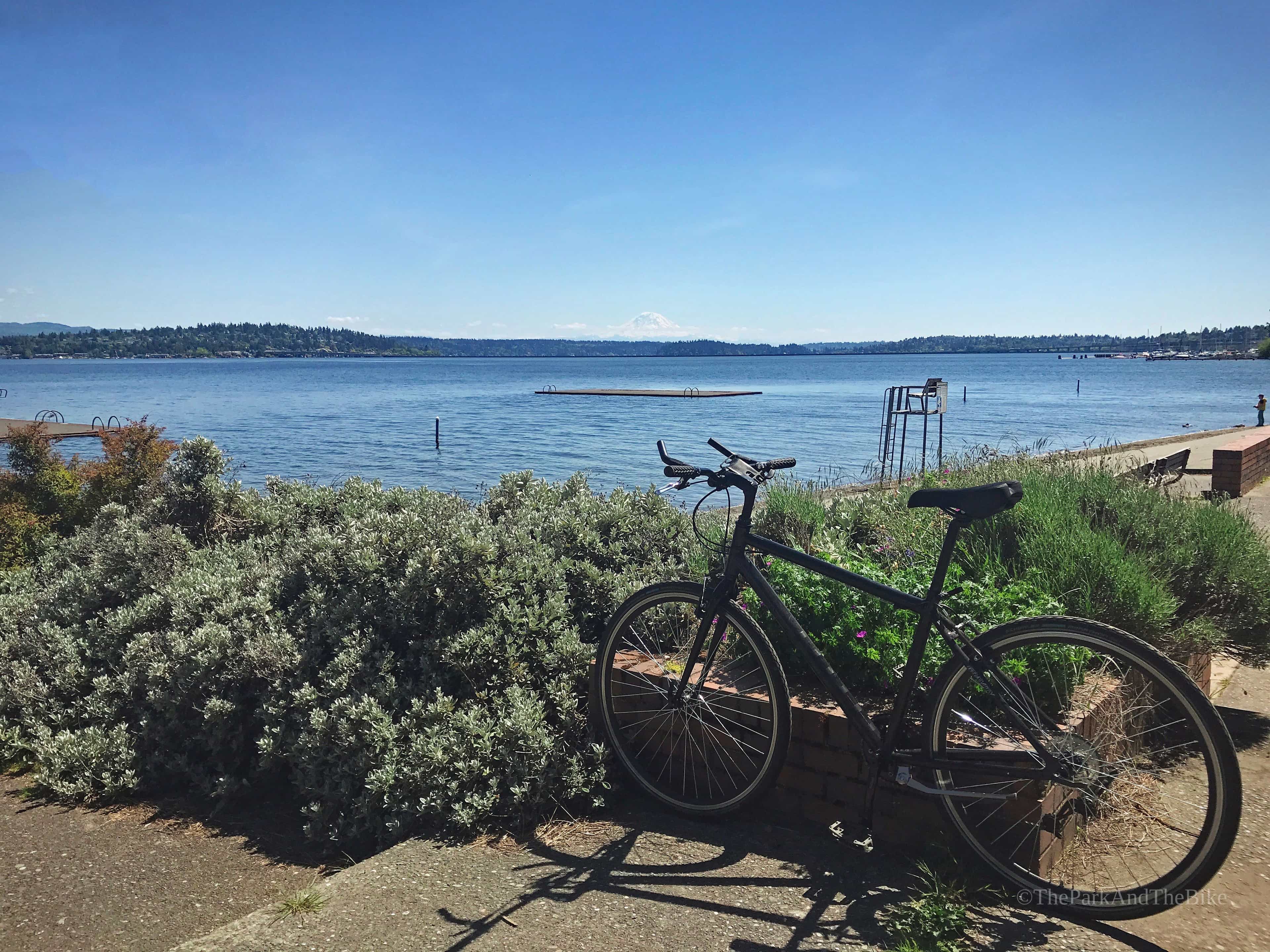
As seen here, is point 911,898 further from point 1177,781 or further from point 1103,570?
point 1103,570

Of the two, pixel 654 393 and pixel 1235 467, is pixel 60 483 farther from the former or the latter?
pixel 654 393

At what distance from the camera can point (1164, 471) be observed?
8.70 meters

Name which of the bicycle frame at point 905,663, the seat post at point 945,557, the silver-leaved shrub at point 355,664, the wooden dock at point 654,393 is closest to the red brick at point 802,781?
the bicycle frame at point 905,663

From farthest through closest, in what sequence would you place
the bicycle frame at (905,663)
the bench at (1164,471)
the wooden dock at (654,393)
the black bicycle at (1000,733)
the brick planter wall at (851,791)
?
the wooden dock at (654,393) → the bench at (1164,471) → the brick planter wall at (851,791) → the bicycle frame at (905,663) → the black bicycle at (1000,733)

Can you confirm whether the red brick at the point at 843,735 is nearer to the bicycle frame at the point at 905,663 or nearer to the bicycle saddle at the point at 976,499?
the bicycle frame at the point at 905,663

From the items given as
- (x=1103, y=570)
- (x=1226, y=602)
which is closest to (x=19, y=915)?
(x=1103, y=570)

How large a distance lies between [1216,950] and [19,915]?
4573mm

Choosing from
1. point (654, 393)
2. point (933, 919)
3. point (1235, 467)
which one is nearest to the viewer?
point (933, 919)

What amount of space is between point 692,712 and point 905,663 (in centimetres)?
96

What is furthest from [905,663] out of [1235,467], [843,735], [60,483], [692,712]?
[1235,467]

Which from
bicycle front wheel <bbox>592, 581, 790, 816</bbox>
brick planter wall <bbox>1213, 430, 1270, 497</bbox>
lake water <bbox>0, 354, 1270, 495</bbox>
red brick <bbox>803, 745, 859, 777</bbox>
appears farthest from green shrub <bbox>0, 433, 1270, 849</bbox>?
brick planter wall <bbox>1213, 430, 1270, 497</bbox>

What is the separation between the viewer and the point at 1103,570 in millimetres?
4246

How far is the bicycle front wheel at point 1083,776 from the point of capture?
2654 millimetres

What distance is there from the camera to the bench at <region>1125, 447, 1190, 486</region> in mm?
6852
